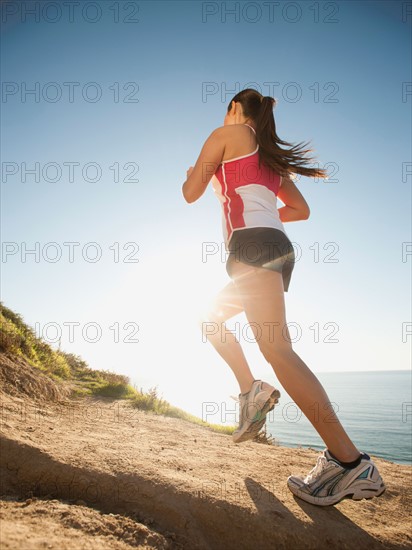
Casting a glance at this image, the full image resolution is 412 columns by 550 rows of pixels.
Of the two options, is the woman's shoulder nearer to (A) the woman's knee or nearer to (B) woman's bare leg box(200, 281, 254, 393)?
(B) woman's bare leg box(200, 281, 254, 393)

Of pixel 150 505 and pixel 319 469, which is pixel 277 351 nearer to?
pixel 319 469

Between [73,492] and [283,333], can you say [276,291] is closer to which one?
[283,333]

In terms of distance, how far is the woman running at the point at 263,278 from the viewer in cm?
207

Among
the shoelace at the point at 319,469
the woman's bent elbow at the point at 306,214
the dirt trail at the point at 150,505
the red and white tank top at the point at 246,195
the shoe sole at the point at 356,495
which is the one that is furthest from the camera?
the woman's bent elbow at the point at 306,214

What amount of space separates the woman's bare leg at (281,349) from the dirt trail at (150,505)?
1.53ft

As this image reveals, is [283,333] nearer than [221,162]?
Yes

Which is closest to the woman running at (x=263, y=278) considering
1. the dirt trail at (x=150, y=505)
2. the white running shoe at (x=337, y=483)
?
the white running shoe at (x=337, y=483)

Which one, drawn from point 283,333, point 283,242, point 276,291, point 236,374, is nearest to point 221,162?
point 283,242

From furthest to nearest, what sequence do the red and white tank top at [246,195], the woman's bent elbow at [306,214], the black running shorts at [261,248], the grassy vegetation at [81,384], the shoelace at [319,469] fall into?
the grassy vegetation at [81,384]
the woman's bent elbow at [306,214]
the red and white tank top at [246,195]
the black running shorts at [261,248]
the shoelace at [319,469]

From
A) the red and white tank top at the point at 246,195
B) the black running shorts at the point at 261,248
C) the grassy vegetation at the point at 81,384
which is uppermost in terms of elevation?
the red and white tank top at the point at 246,195

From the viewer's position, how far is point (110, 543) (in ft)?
4.59

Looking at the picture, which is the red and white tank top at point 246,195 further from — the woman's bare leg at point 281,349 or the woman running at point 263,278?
the woman's bare leg at point 281,349

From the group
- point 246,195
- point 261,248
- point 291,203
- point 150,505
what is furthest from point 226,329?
point 150,505

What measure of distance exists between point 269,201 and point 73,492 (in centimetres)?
226
